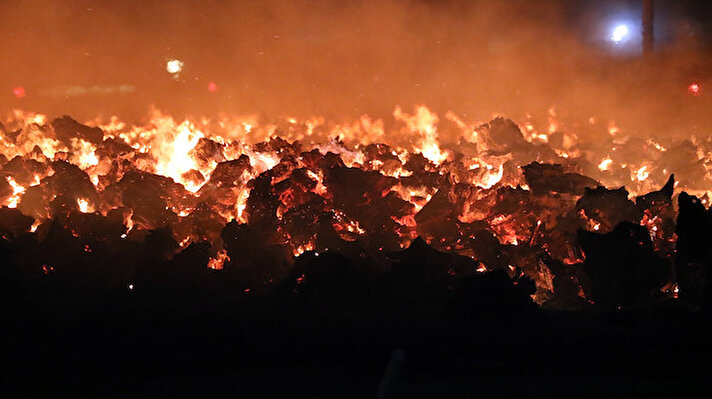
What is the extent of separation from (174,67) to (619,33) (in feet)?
29.9

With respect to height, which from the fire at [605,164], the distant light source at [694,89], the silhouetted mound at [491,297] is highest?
the distant light source at [694,89]

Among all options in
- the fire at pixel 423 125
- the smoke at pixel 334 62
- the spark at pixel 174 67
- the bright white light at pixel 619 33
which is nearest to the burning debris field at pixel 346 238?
the fire at pixel 423 125

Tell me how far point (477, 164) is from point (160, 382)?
7724 millimetres

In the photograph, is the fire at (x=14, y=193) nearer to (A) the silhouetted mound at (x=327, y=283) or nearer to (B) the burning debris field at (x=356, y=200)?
(B) the burning debris field at (x=356, y=200)

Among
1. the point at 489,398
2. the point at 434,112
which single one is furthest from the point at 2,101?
the point at 489,398

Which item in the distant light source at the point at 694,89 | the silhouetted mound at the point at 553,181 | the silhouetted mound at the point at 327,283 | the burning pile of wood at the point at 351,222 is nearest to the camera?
the silhouetted mound at the point at 327,283

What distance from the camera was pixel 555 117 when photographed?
47.1 feet

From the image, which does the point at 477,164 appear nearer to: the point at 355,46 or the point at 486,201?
the point at 486,201

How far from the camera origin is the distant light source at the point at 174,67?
13484 millimetres

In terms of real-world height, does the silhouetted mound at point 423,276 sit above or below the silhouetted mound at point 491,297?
above

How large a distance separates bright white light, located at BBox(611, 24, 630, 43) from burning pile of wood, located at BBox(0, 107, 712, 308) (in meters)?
3.94

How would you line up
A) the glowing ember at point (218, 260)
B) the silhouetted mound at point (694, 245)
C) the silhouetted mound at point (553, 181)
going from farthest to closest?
the silhouetted mound at point (553, 181) → the glowing ember at point (218, 260) → the silhouetted mound at point (694, 245)

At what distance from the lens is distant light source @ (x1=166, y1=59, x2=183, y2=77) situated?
13.5m

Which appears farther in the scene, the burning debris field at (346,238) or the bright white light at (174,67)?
the bright white light at (174,67)
